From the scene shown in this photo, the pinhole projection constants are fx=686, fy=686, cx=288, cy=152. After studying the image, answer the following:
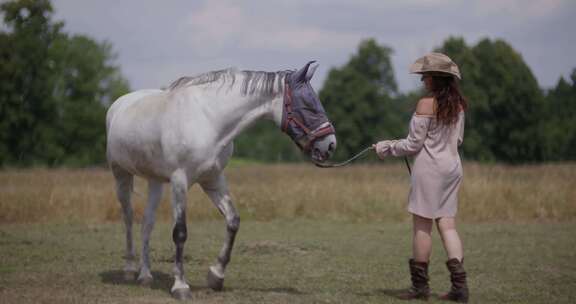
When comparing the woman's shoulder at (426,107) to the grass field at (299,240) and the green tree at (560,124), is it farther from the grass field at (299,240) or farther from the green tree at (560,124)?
the green tree at (560,124)

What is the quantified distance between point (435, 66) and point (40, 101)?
36328mm

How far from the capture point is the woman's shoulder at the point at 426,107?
598 centimetres

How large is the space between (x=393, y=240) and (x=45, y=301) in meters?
6.83

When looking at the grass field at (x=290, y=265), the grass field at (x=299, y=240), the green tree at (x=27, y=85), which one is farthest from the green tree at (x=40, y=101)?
the grass field at (x=290, y=265)

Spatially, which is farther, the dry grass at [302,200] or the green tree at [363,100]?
the green tree at [363,100]

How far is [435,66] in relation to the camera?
5.96 m

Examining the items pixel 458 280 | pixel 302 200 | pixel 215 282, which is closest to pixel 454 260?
pixel 458 280

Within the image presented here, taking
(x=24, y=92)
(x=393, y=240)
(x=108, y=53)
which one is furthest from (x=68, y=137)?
(x=393, y=240)

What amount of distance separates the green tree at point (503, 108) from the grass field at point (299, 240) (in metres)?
28.8

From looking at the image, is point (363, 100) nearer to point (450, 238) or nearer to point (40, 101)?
point (40, 101)

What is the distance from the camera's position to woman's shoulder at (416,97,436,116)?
5.98m

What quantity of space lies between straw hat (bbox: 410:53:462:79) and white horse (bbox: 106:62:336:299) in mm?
929

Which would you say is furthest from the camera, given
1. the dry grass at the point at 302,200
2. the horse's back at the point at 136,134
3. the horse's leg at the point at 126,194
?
the dry grass at the point at 302,200

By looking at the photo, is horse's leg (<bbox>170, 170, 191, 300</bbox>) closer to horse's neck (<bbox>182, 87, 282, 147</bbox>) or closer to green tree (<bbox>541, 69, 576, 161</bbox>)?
horse's neck (<bbox>182, 87, 282, 147</bbox>)
